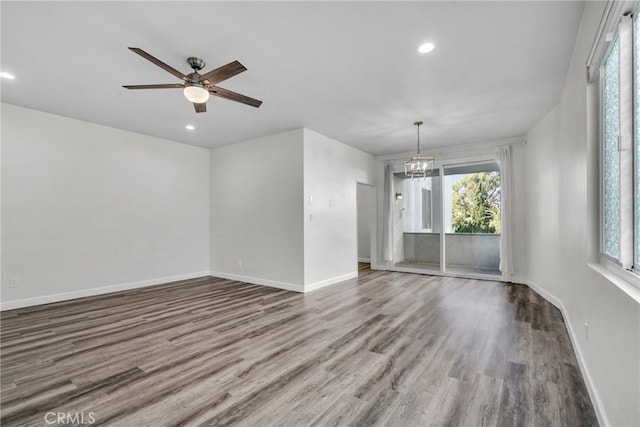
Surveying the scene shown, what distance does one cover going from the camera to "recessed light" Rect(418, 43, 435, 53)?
2600 millimetres

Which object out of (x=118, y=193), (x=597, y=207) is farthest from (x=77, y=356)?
(x=597, y=207)

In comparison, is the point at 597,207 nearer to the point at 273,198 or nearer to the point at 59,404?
the point at 59,404

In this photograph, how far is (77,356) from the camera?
2.59 metres

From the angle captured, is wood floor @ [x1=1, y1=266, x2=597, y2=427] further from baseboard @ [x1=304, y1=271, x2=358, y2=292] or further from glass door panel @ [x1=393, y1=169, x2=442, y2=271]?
glass door panel @ [x1=393, y1=169, x2=442, y2=271]

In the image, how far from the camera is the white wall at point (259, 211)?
16.5 feet

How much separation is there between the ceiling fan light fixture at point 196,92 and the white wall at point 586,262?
3072mm

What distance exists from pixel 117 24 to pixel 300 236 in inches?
139

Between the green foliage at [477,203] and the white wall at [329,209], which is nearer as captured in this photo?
the white wall at [329,209]

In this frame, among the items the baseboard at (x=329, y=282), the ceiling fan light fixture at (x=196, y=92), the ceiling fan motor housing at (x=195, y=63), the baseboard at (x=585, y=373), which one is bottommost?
the baseboard at (x=329, y=282)

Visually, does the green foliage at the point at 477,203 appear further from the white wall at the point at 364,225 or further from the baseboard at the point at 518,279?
the white wall at the point at 364,225

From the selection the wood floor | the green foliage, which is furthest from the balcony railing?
the wood floor

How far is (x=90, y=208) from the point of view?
15.6 feet

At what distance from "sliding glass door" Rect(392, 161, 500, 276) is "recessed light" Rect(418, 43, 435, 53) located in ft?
13.5

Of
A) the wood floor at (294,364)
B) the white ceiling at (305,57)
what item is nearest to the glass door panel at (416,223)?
the white ceiling at (305,57)
